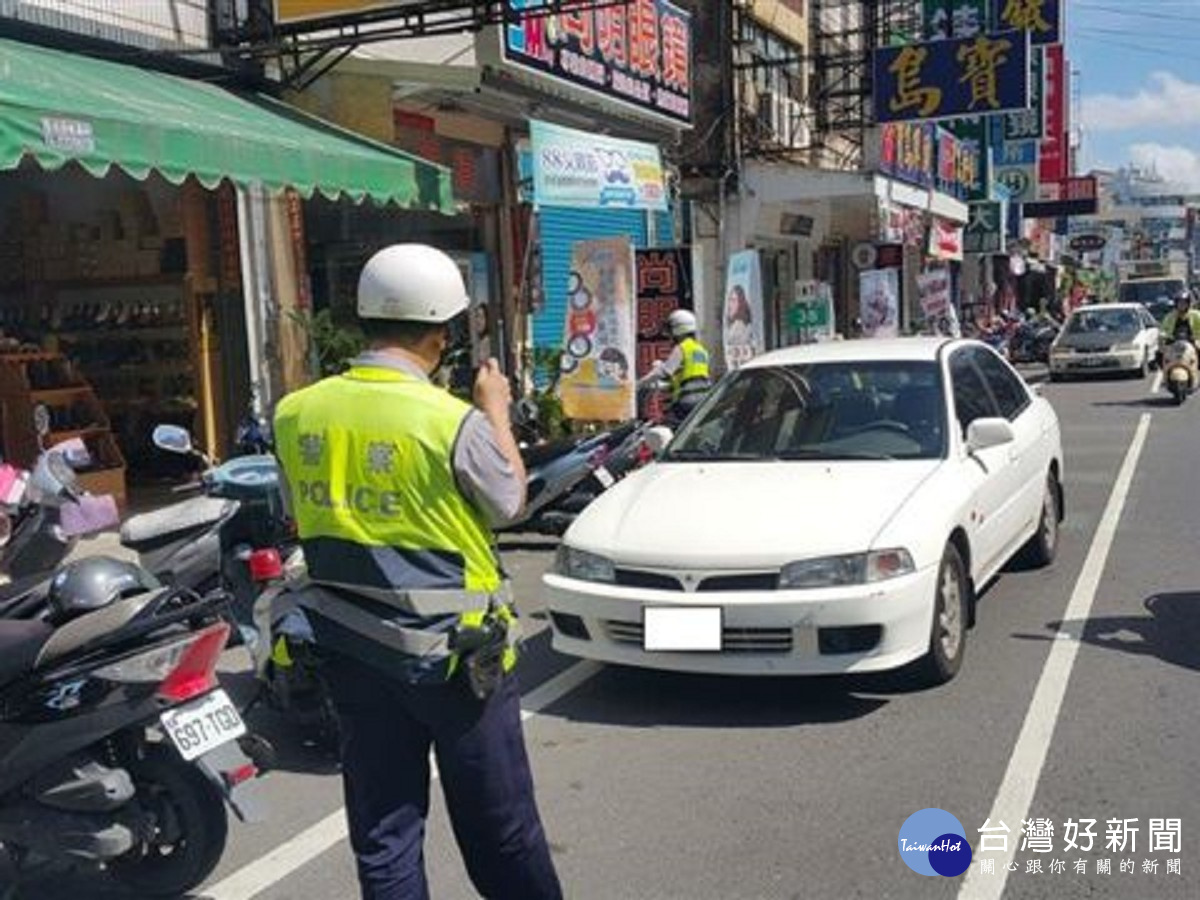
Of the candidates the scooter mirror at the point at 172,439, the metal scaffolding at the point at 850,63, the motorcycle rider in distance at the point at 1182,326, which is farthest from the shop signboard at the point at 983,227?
the scooter mirror at the point at 172,439

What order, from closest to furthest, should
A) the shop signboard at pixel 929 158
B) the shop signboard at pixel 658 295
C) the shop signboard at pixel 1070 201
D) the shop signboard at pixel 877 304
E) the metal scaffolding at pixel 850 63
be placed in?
the shop signboard at pixel 658 295 < the shop signboard at pixel 877 304 < the shop signboard at pixel 929 158 < the metal scaffolding at pixel 850 63 < the shop signboard at pixel 1070 201

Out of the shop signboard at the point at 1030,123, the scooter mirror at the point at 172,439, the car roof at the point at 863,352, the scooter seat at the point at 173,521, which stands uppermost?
the shop signboard at the point at 1030,123

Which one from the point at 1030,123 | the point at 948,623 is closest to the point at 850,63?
the point at 1030,123

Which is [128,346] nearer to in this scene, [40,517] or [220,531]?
[220,531]

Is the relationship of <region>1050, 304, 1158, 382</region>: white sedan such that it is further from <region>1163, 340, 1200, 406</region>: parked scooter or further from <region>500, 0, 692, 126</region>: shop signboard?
<region>500, 0, 692, 126</region>: shop signboard

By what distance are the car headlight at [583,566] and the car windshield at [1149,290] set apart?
116ft

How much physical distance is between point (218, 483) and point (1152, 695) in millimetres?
3748

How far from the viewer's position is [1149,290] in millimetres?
38312

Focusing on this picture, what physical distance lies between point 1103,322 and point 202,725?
22.9 metres

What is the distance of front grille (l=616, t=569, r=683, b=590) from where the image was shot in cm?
522

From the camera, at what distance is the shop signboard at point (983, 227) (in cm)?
3469

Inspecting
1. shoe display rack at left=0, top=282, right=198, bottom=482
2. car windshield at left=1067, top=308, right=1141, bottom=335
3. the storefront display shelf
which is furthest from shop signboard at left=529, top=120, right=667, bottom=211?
car windshield at left=1067, top=308, right=1141, bottom=335

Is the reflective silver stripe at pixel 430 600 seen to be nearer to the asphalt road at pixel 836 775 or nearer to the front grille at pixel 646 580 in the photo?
the asphalt road at pixel 836 775

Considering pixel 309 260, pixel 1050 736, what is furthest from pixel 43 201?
pixel 1050 736
